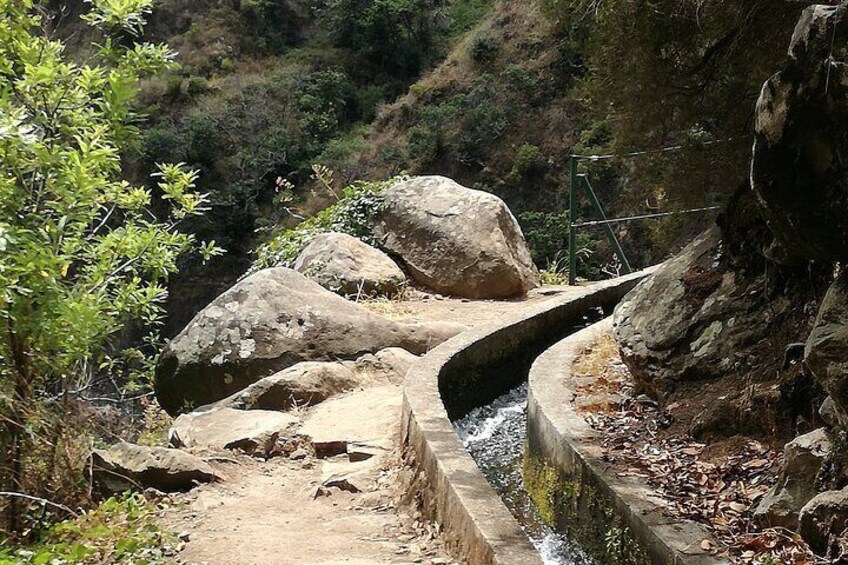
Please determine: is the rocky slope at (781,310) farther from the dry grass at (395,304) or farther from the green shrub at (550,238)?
the green shrub at (550,238)

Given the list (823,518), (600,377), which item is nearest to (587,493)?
(823,518)

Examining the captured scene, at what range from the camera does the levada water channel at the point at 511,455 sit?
481 cm

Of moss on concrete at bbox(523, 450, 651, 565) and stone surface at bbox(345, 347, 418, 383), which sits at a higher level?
moss on concrete at bbox(523, 450, 651, 565)

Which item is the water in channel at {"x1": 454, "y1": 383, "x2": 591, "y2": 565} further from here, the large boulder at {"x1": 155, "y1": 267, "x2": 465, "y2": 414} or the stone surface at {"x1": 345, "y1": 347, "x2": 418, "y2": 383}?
the large boulder at {"x1": 155, "y1": 267, "x2": 465, "y2": 414}

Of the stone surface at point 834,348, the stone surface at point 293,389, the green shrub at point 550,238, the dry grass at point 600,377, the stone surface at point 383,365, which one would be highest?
the stone surface at point 834,348

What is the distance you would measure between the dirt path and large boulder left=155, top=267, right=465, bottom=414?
123 cm

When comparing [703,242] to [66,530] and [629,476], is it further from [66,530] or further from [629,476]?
[66,530]

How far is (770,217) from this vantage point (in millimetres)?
3941

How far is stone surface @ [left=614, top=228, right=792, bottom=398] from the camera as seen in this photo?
502 cm

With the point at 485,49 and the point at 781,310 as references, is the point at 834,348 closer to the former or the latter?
the point at 781,310

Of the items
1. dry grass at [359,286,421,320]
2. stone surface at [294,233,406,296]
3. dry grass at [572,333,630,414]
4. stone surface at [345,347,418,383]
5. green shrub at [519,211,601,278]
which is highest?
dry grass at [572,333,630,414]

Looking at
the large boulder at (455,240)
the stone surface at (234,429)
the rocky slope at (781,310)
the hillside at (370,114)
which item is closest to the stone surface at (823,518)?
the rocky slope at (781,310)

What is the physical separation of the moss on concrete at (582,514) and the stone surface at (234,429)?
1.93 meters

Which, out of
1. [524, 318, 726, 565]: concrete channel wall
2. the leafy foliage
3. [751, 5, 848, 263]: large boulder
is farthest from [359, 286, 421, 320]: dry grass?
[751, 5, 848, 263]: large boulder
